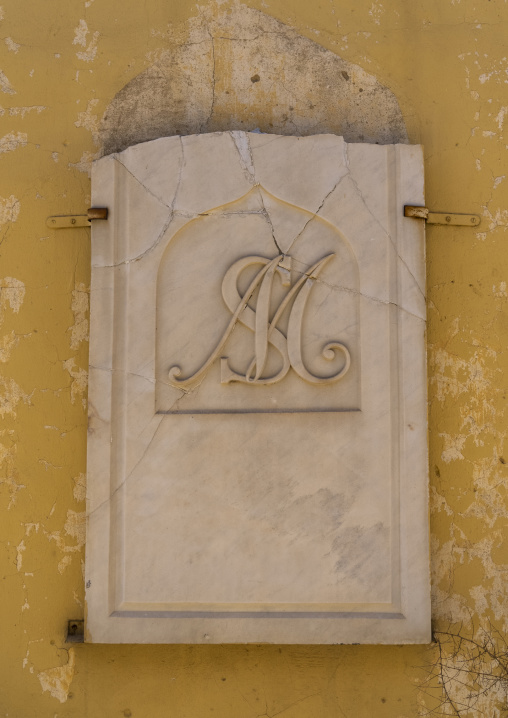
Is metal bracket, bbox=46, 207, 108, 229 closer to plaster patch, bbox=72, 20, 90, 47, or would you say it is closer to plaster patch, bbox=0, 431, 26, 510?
plaster patch, bbox=72, 20, 90, 47

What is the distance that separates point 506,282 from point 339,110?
88 centimetres

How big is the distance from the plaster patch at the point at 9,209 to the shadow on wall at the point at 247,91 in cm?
38

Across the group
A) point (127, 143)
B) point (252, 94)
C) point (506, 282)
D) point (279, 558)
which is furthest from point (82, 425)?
point (506, 282)

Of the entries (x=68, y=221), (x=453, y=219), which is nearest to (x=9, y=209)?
(x=68, y=221)

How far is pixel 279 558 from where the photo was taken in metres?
2.51

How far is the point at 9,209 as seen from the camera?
2809 millimetres

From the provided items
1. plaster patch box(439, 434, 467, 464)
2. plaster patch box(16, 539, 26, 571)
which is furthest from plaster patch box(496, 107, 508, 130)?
plaster patch box(16, 539, 26, 571)

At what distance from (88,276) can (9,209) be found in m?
0.40

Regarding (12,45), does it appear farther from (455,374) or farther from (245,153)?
(455,374)

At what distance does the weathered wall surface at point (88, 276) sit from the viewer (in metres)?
2.58

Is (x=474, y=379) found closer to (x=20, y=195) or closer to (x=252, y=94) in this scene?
(x=252, y=94)

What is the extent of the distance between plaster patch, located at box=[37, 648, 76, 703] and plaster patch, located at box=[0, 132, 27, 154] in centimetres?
183

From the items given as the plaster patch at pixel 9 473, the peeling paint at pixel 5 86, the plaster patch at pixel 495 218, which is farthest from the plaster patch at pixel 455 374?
the peeling paint at pixel 5 86

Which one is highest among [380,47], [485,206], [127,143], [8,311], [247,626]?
[380,47]
